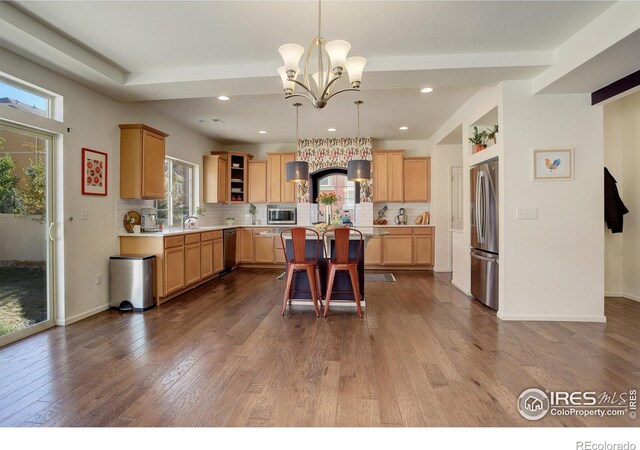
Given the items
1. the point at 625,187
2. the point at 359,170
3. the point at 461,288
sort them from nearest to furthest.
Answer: the point at 625,187, the point at 359,170, the point at 461,288

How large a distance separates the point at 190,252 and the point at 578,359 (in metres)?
4.58

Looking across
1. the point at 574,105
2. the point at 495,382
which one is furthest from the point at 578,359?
the point at 574,105

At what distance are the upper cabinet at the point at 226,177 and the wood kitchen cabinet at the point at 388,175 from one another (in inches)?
107

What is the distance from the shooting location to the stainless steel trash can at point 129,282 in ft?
12.9

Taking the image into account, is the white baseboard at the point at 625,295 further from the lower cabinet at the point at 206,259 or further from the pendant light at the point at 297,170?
the lower cabinet at the point at 206,259

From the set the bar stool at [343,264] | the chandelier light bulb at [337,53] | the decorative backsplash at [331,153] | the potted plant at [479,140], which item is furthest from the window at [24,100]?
the potted plant at [479,140]

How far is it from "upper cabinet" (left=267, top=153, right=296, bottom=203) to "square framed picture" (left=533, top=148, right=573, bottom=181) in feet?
14.9

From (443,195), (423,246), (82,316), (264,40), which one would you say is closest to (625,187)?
(443,195)

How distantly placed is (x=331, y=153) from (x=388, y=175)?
1278 mm

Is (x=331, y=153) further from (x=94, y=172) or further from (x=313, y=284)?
(x=94, y=172)

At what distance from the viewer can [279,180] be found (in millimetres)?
7004

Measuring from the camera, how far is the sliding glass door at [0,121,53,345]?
2916mm

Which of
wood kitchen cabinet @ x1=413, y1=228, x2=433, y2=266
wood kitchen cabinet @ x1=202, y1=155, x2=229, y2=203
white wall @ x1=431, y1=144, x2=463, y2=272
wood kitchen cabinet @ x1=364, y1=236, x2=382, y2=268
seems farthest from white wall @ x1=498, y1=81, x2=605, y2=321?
wood kitchen cabinet @ x1=202, y1=155, x2=229, y2=203

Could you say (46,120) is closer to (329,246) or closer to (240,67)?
(240,67)
